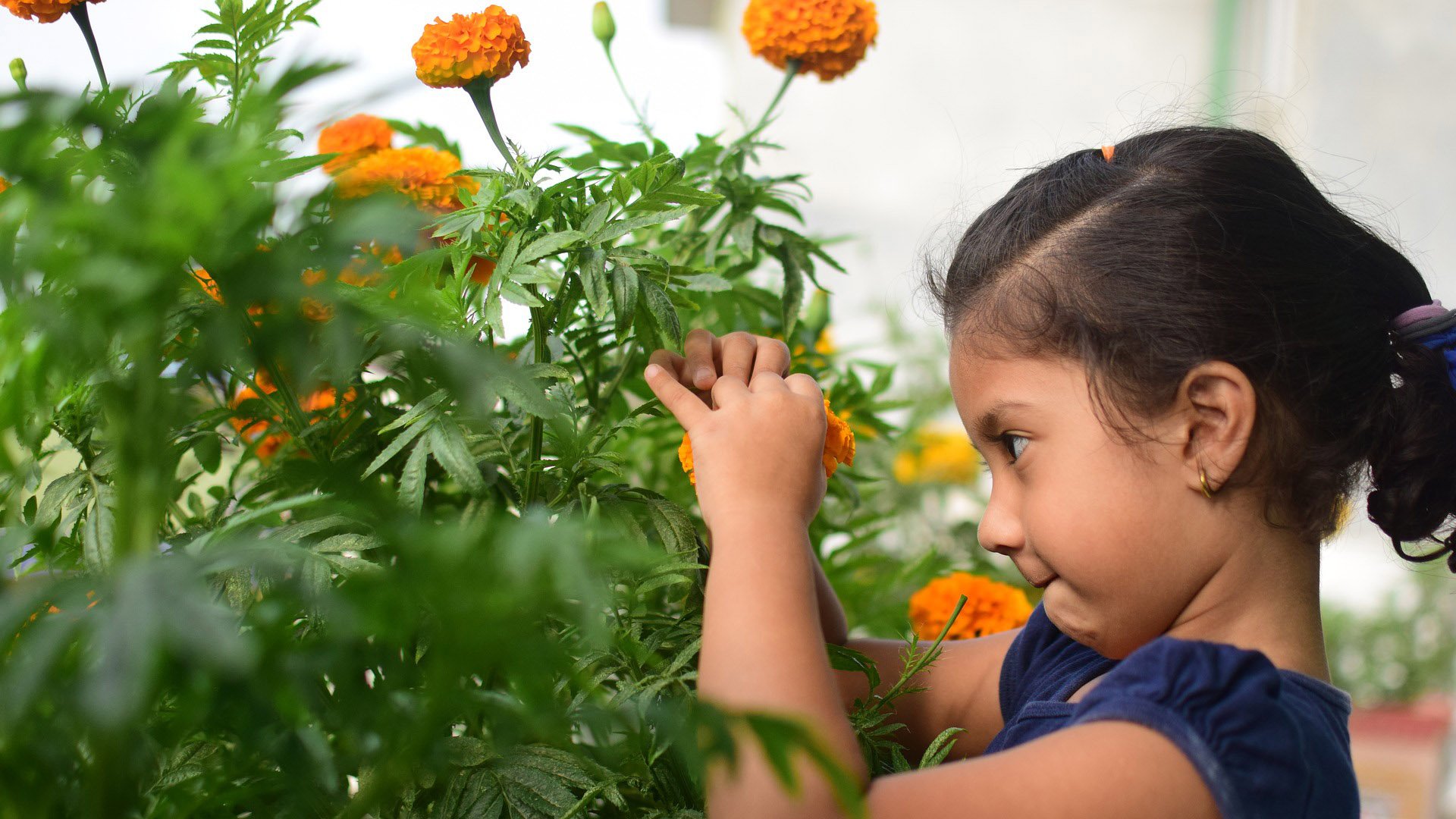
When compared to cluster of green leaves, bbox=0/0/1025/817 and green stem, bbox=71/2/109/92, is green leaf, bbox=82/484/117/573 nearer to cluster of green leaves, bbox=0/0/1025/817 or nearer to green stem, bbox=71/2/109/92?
cluster of green leaves, bbox=0/0/1025/817

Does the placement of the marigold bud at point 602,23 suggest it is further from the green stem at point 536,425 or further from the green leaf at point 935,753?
the green leaf at point 935,753

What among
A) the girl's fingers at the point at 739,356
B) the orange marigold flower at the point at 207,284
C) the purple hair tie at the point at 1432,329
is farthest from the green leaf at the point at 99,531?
the purple hair tie at the point at 1432,329

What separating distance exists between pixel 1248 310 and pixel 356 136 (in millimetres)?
550

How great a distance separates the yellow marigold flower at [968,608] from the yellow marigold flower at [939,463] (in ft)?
1.85

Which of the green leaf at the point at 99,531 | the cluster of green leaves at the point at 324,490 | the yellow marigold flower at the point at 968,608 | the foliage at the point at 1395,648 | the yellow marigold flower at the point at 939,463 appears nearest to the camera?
the cluster of green leaves at the point at 324,490

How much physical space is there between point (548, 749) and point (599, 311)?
208 millimetres

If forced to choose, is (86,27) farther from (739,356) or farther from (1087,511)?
(1087,511)

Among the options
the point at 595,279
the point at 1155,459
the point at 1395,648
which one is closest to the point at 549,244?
the point at 595,279

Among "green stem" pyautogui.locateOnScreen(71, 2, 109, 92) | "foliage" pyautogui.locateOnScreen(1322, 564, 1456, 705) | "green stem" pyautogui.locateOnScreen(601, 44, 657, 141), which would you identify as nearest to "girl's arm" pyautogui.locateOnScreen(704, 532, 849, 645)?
"green stem" pyautogui.locateOnScreen(601, 44, 657, 141)

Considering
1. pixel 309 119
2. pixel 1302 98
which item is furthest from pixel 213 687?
pixel 1302 98

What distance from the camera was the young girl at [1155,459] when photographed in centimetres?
A: 51

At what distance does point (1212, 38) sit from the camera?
2.85 meters

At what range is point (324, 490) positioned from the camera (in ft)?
1.74

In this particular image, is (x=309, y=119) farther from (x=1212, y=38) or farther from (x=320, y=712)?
(x=1212, y=38)
